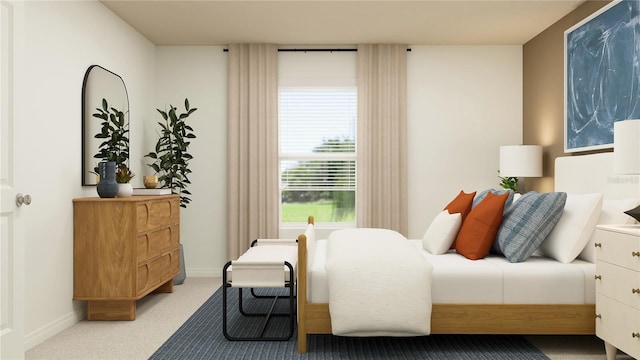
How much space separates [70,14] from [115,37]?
793 mm

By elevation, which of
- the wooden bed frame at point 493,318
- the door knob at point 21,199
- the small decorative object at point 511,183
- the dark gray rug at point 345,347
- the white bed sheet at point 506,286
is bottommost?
the dark gray rug at point 345,347

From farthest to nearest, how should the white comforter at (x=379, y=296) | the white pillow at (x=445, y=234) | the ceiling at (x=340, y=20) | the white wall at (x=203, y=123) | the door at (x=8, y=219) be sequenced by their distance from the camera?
the white wall at (x=203, y=123)
the ceiling at (x=340, y=20)
the white pillow at (x=445, y=234)
the white comforter at (x=379, y=296)
the door at (x=8, y=219)

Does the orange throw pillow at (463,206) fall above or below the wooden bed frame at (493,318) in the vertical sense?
above

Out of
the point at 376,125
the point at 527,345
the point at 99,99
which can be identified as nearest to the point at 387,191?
the point at 376,125

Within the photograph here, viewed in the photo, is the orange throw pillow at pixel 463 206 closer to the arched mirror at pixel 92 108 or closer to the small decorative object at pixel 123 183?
the small decorative object at pixel 123 183

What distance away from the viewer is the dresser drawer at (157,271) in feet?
12.4

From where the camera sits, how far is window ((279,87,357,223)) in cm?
562

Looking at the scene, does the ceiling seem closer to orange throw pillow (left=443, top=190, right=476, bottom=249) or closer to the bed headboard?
the bed headboard

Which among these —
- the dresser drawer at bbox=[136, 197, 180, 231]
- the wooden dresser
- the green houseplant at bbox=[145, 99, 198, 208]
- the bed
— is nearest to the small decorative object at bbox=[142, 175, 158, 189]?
the dresser drawer at bbox=[136, 197, 180, 231]

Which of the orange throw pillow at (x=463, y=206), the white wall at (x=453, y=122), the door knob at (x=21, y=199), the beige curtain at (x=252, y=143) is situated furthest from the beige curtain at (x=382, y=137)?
the door knob at (x=21, y=199)

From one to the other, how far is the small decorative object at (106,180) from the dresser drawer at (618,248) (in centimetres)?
327

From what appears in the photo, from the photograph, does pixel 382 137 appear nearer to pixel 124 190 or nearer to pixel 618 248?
pixel 124 190

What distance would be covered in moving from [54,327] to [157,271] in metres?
0.87

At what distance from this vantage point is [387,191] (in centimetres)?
546
